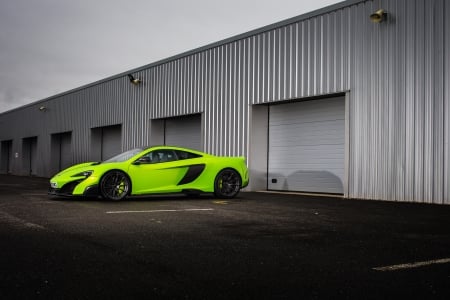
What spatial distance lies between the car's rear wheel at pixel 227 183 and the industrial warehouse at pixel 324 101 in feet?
9.81

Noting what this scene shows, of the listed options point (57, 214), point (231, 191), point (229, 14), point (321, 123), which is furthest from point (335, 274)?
point (229, 14)

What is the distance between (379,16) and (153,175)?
22.6ft

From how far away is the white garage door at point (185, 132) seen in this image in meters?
19.4

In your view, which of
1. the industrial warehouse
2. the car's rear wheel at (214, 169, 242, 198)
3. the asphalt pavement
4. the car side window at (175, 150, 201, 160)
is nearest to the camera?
the asphalt pavement

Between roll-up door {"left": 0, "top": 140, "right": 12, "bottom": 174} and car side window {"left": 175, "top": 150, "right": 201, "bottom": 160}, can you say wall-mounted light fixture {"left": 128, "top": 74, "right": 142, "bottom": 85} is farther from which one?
roll-up door {"left": 0, "top": 140, "right": 12, "bottom": 174}

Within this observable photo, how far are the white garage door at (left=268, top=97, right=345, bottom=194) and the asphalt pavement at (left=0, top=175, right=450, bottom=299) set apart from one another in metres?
6.14

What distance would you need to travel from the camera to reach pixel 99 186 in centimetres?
1044

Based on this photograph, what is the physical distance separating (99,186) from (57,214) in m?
2.61

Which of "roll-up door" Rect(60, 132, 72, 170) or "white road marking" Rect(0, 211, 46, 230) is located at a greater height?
"roll-up door" Rect(60, 132, 72, 170)

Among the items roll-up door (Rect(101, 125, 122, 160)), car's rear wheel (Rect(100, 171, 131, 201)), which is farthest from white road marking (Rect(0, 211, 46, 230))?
roll-up door (Rect(101, 125, 122, 160))

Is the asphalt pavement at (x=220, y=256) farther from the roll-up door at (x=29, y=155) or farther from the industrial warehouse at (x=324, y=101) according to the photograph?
the roll-up door at (x=29, y=155)

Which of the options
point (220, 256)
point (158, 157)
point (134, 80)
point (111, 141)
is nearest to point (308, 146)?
point (158, 157)

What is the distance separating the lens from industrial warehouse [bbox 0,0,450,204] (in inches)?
448

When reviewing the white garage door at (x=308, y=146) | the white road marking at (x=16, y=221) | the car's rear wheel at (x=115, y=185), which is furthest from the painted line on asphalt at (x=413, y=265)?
the white garage door at (x=308, y=146)
